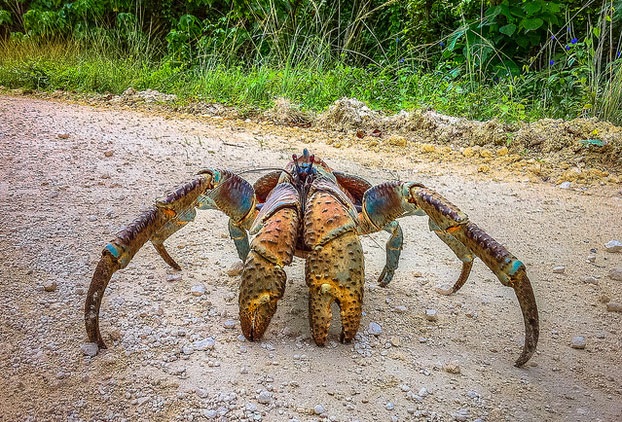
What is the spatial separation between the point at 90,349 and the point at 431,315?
1.43m

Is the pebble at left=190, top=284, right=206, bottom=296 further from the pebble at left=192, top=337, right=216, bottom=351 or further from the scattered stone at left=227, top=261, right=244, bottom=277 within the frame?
the pebble at left=192, top=337, right=216, bottom=351

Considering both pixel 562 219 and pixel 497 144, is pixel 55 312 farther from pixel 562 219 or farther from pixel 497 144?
pixel 497 144

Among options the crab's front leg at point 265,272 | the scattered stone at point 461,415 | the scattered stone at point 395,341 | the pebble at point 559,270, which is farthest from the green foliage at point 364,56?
the scattered stone at point 461,415

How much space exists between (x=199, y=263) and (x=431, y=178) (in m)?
2.25

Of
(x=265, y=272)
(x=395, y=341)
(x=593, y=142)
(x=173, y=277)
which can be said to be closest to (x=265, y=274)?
(x=265, y=272)

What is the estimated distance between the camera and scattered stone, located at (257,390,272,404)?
1.88m

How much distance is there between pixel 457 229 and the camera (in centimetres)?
219

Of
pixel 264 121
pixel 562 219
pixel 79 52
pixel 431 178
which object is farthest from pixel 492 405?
pixel 79 52

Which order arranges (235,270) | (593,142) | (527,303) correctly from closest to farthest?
(527,303) → (235,270) → (593,142)

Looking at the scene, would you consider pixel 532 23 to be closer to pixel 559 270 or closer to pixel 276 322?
pixel 559 270

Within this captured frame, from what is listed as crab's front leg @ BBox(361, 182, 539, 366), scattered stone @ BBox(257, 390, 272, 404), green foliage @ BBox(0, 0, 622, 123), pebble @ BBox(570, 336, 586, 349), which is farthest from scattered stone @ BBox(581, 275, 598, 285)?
green foliage @ BBox(0, 0, 622, 123)

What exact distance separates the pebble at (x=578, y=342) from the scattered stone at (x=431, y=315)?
573 mm

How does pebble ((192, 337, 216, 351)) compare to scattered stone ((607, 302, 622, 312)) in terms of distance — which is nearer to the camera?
pebble ((192, 337, 216, 351))

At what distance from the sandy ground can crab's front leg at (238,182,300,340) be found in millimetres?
124
